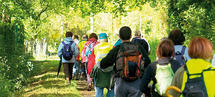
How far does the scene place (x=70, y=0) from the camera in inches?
917

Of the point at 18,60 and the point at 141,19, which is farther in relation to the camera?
the point at 141,19

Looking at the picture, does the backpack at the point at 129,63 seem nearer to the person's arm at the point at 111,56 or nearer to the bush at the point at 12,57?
the person's arm at the point at 111,56

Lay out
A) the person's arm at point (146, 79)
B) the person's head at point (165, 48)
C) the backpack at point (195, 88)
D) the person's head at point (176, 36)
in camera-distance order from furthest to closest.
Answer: the person's head at point (176, 36), the person's arm at point (146, 79), the person's head at point (165, 48), the backpack at point (195, 88)

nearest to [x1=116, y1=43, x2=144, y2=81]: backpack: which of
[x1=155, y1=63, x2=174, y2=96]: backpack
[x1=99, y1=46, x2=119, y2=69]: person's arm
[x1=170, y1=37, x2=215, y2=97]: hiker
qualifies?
[x1=99, y1=46, x2=119, y2=69]: person's arm

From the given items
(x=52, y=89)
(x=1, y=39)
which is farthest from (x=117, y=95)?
(x=1, y=39)

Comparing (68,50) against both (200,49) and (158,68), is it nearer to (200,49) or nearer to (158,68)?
(158,68)

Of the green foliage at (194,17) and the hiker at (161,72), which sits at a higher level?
the green foliage at (194,17)

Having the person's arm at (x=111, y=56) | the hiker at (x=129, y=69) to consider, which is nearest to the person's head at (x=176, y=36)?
the hiker at (x=129, y=69)

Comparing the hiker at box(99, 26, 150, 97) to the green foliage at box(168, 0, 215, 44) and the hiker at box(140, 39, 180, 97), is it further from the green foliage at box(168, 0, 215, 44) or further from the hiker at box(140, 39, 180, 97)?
the green foliage at box(168, 0, 215, 44)

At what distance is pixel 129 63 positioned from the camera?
6.33 m

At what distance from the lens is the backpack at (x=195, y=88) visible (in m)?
4.71

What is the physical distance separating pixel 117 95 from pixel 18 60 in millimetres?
9819

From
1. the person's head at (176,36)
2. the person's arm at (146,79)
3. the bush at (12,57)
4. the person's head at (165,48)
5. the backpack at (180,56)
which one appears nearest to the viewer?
the person's head at (165,48)

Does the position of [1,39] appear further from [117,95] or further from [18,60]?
[117,95]
